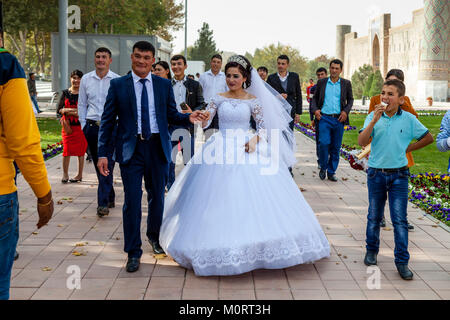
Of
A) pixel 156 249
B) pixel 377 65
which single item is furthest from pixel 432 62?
pixel 156 249

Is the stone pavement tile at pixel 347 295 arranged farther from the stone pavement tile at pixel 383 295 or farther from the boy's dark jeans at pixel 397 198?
the boy's dark jeans at pixel 397 198

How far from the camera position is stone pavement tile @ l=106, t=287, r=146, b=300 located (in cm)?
455

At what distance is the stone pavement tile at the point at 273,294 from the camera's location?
4590mm

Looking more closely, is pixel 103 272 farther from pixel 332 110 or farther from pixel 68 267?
pixel 332 110

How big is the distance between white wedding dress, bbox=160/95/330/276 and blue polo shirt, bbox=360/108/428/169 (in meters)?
0.95

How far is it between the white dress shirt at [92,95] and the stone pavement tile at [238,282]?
3700mm

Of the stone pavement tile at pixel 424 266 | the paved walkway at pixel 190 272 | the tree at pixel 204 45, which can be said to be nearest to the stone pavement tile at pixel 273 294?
the paved walkway at pixel 190 272

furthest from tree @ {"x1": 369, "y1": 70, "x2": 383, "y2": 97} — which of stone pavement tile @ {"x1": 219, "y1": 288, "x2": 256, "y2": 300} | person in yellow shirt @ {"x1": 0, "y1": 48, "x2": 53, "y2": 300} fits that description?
person in yellow shirt @ {"x1": 0, "y1": 48, "x2": 53, "y2": 300}

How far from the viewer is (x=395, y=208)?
17.2 feet

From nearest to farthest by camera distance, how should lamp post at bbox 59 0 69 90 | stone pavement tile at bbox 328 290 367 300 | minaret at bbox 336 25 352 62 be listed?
stone pavement tile at bbox 328 290 367 300 < lamp post at bbox 59 0 69 90 < minaret at bbox 336 25 352 62

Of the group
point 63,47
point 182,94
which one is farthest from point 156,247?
point 63,47

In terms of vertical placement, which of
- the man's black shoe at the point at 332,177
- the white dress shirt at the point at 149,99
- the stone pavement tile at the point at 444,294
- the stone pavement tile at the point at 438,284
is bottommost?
the stone pavement tile at the point at 444,294

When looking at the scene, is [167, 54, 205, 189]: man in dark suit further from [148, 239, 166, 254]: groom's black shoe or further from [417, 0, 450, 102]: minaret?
[417, 0, 450, 102]: minaret

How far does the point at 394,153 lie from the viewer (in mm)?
5270
